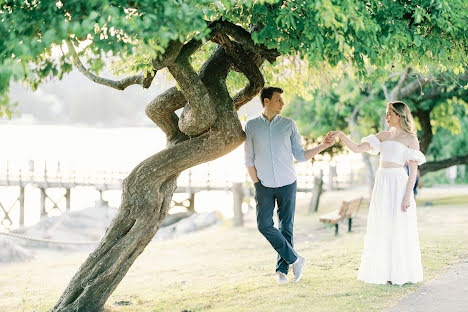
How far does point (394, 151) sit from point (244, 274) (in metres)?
3.55

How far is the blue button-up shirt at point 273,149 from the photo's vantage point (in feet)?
23.0

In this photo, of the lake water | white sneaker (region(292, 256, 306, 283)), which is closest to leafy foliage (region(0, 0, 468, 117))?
white sneaker (region(292, 256, 306, 283))

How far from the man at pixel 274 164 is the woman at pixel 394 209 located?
77 cm

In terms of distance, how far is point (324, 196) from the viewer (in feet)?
86.5

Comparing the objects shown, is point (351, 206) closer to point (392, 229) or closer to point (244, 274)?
point (244, 274)

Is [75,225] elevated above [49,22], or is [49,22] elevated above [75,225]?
[49,22]

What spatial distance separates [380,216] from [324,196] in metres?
19.5

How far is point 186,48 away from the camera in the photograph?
6.29 metres

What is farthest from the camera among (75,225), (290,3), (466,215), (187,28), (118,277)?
(75,225)

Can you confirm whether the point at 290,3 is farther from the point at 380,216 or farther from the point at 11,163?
the point at 11,163

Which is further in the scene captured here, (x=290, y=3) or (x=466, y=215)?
(x=466, y=215)

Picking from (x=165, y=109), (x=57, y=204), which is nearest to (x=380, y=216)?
(x=165, y=109)

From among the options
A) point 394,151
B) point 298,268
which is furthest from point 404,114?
point 298,268

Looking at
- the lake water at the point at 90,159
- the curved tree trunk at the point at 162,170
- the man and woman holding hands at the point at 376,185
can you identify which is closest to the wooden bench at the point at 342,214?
the man and woman holding hands at the point at 376,185
